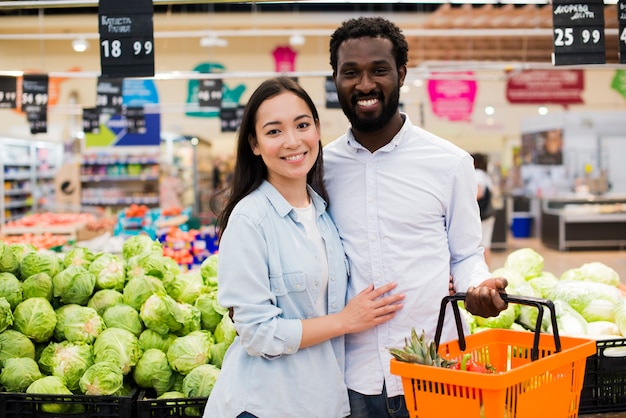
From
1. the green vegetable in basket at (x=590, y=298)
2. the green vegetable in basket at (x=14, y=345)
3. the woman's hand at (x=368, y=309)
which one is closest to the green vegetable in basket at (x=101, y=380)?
the green vegetable in basket at (x=14, y=345)

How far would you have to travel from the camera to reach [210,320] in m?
3.13

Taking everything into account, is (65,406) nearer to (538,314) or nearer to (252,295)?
(252,295)

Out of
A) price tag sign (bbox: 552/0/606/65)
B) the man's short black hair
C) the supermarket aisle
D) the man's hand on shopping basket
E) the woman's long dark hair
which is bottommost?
the supermarket aisle

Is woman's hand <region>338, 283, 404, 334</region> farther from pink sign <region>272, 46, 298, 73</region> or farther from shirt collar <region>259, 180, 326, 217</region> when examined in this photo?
pink sign <region>272, 46, 298, 73</region>

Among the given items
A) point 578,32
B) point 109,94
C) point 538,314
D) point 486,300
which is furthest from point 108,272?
point 109,94

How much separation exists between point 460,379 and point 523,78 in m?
11.3

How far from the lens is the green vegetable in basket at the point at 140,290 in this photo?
10.1ft

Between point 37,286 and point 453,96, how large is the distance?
920 centimetres

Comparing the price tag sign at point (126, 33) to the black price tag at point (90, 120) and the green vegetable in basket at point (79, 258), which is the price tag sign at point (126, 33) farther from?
the black price tag at point (90, 120)

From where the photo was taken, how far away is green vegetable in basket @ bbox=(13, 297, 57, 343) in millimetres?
2887

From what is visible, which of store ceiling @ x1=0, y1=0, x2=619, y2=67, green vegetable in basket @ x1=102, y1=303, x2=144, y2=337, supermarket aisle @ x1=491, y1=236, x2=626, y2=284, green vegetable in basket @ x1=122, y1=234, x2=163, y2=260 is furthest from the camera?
store ceiling @ x1=0, y1=0, x2=619, y2=67

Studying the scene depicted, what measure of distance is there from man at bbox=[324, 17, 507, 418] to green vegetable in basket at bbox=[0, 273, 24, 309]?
1.67 m

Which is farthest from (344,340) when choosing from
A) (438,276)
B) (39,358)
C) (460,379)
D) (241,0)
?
(241,0)

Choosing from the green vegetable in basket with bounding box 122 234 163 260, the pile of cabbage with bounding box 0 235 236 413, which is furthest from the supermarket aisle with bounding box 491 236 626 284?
the pile of cabbage with bounding box 0 235 236 413
